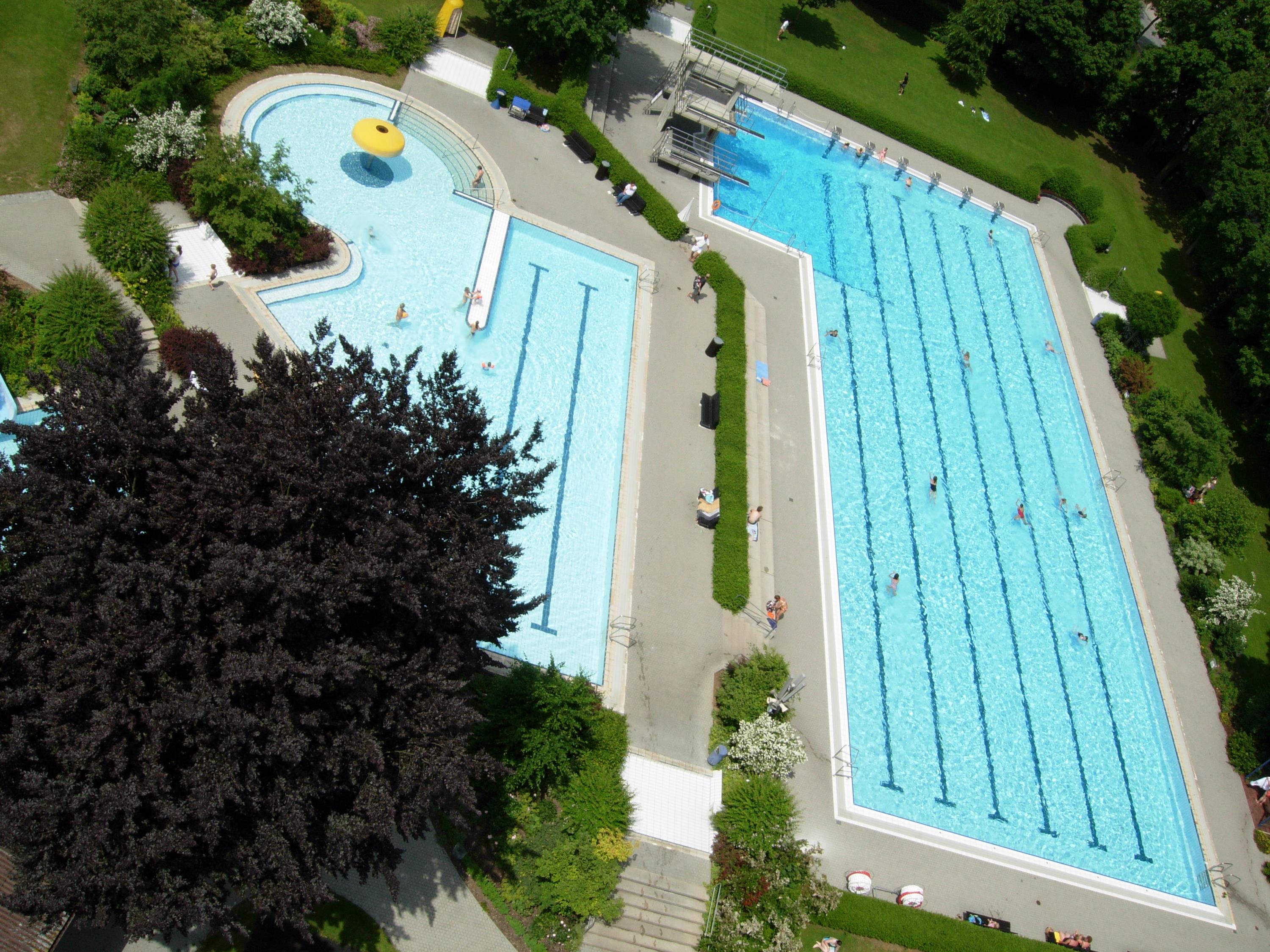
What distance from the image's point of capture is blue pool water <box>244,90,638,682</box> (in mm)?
21953

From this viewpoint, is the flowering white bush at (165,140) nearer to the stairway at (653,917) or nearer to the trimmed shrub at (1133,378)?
the stairway at (653,917)

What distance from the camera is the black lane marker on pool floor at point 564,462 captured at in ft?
69.4

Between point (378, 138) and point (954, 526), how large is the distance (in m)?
24.3

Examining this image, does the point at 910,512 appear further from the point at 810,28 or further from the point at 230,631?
the point at 810,28

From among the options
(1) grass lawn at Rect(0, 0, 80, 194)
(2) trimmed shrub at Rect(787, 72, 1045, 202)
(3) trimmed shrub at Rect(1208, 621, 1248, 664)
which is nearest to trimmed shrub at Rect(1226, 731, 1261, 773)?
(3) trimmed shrub at Rect(1208, 621, 1248, 664)

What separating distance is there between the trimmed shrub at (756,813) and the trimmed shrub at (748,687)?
5.09 ft

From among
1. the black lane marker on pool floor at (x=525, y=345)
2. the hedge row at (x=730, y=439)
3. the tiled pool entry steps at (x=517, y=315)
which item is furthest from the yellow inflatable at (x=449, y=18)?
the hedge row at (x=730, y=439)

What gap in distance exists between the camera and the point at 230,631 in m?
11.3

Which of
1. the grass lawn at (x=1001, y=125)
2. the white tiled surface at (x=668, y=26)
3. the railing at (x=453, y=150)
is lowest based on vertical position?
the railing at (x=453, y=150)

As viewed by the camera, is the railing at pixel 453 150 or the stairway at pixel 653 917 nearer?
the stairway at pixel 653 917

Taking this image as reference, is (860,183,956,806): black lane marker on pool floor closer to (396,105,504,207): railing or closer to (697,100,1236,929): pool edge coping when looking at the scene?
(697,100,1236,929): pool edge coping

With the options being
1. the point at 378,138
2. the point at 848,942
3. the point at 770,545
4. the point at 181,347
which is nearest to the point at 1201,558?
the point at 770,545

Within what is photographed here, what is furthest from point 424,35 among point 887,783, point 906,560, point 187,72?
point 887,783

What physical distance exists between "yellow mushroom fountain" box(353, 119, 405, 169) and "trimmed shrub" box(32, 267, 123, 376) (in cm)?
951
